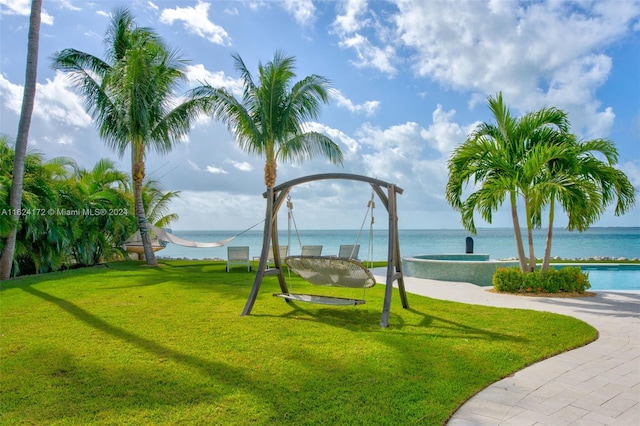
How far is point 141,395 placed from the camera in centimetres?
318

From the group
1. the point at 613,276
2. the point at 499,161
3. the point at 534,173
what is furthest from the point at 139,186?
the point at 613,276

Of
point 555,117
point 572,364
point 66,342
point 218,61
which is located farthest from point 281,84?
point 572,364

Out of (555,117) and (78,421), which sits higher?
(555,117)

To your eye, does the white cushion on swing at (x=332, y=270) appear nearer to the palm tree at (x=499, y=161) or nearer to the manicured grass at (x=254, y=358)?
the manicured grass at (x=254, y=358)

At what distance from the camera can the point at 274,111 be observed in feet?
42.7

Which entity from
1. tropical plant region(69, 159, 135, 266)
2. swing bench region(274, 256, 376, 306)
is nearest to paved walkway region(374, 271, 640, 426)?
swing bench region(274, 256, 376, 306)

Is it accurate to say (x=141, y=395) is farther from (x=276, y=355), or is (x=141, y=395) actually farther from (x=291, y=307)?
(x=291, y=307)

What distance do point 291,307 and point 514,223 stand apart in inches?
201

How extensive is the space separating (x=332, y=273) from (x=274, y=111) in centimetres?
846

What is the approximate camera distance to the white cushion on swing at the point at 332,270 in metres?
5.43

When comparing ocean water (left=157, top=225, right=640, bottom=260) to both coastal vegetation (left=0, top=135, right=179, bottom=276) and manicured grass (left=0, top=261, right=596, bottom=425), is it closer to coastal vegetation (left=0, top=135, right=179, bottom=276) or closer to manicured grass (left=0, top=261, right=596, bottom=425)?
coastal vegetation (left=0, top=135, right=179, bottom=276)

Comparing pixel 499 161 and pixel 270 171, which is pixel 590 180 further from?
pixel 270 171

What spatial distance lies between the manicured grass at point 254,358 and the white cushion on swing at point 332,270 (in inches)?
21.4

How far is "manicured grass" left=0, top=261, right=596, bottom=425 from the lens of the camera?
2.94 meters
